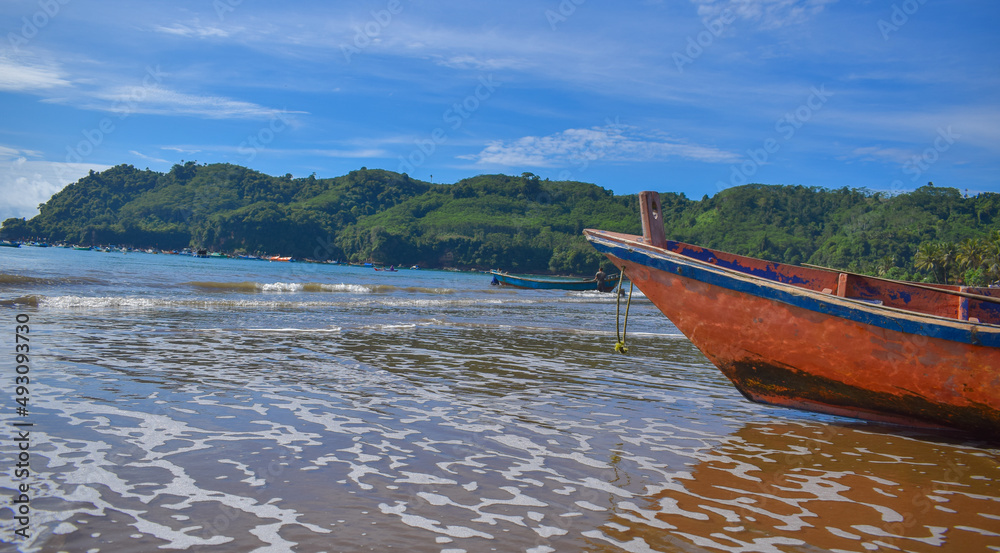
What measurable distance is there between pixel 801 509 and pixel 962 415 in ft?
10.0

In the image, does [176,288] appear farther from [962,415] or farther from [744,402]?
[962,415]

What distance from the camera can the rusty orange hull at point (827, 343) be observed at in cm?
561

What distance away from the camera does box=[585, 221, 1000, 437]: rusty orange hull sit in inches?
221

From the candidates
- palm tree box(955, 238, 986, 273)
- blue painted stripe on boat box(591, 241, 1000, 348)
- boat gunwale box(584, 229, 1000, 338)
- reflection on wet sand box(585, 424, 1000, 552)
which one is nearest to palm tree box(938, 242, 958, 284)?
palm tree box(955, 238, 986, 273)

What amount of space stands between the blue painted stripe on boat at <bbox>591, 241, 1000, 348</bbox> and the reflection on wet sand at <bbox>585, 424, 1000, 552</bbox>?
108cm

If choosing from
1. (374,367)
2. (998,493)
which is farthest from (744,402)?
(374,367)

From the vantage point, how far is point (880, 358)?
5.89 metres

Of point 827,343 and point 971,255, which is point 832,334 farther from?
point 971,255

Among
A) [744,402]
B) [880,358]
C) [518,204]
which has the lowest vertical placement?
[744,402]

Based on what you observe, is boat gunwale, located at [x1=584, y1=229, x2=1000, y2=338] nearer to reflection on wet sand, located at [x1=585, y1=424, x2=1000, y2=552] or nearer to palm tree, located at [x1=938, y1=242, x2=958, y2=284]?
reflection on wet sand, located at [x1=585, y1=424, x2=1000, y2=552]

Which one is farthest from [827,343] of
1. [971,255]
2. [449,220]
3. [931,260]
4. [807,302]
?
[449,220]

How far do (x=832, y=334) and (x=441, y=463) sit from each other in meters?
4.01

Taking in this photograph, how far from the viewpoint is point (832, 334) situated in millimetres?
6051

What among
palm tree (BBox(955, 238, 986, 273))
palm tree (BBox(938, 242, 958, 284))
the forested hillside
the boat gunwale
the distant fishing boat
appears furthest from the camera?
the forested hillside
